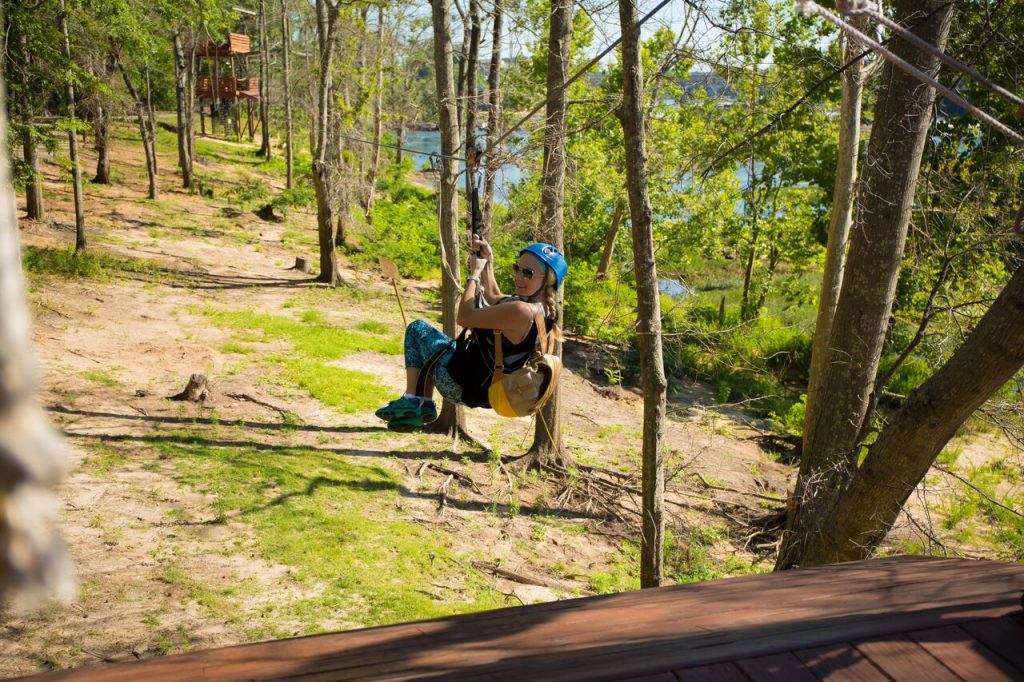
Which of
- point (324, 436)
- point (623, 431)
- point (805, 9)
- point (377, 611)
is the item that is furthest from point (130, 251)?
point (805, 9)

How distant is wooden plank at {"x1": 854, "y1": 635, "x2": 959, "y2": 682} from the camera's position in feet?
7.26

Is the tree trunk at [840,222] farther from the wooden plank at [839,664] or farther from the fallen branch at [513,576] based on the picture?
the wooden plank at [839,664]

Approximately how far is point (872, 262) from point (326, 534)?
6313 mm

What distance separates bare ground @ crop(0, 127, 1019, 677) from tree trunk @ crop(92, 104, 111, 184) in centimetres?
217

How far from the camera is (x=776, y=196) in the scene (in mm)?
23016

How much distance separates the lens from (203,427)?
36.1 feet

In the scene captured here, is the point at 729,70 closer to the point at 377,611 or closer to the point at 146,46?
the point at 377,611

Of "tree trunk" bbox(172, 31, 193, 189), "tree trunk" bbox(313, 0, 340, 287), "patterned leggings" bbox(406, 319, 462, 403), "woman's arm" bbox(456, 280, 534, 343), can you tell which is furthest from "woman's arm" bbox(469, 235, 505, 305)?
"tree trunk" bbox(172, 31, 193, 189)

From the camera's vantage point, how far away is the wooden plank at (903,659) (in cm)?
221

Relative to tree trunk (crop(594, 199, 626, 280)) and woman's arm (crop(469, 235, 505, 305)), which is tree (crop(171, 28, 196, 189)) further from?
woman's arm (crop(469, 235, 505, 305))

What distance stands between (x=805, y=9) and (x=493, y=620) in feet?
7.84

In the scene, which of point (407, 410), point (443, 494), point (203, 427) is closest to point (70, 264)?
point (203, 427)

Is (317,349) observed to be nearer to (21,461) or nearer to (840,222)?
(840,222)

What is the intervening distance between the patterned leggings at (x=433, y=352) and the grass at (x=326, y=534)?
7.67 feet
